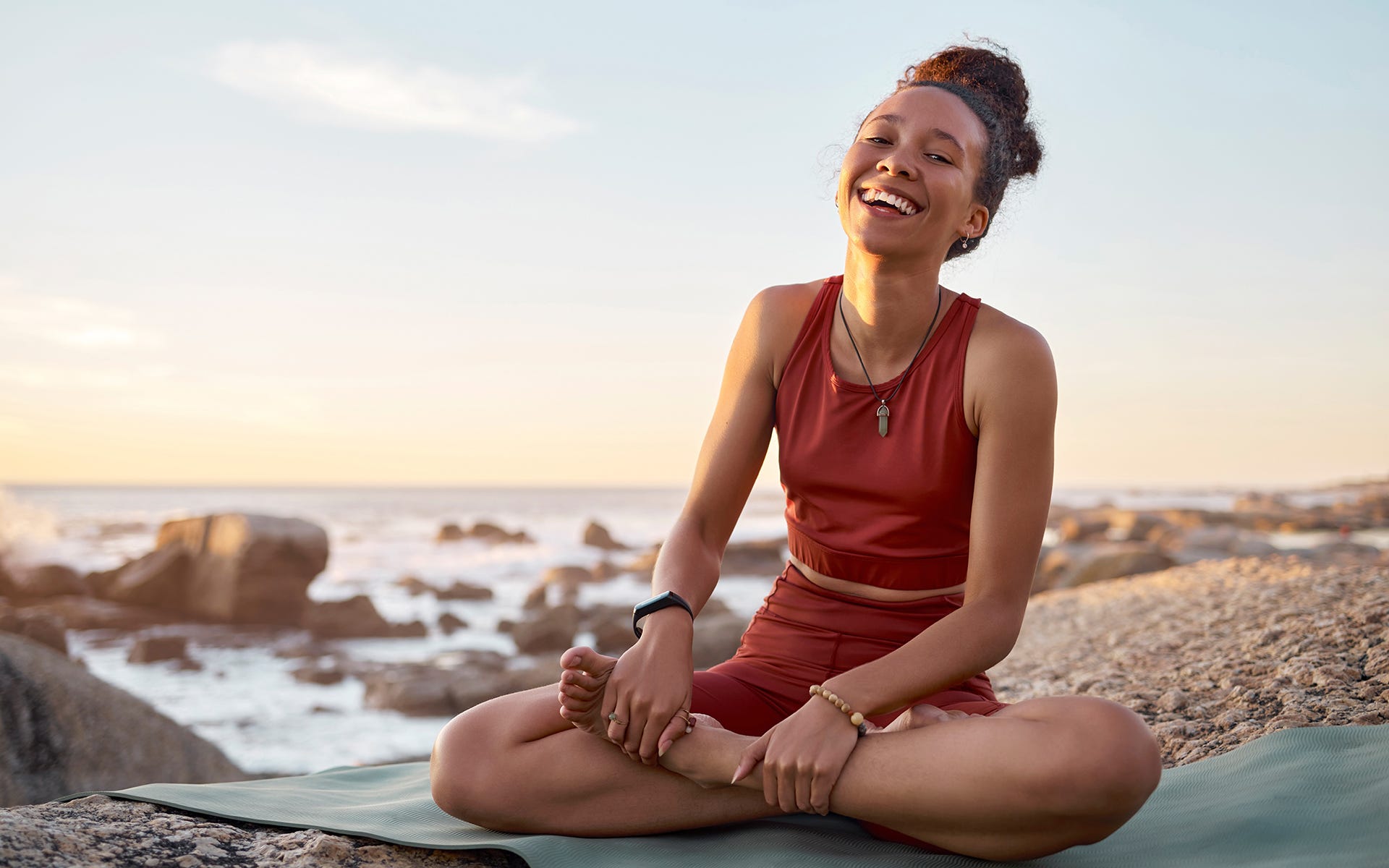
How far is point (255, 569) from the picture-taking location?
12.1 m

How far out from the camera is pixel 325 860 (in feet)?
6.82

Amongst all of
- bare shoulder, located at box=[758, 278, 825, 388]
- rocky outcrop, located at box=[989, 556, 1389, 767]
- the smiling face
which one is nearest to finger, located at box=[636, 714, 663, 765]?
bare shoulder, located at box=[758, 278, 825, 388]

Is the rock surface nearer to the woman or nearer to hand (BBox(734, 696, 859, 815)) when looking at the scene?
the woman

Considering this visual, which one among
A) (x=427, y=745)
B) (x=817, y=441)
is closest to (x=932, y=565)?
(x=817, y=441)

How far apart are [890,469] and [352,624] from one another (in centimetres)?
1077

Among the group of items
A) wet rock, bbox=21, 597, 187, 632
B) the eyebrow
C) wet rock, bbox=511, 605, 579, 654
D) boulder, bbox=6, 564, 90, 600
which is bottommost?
wet rock, bbox=21, 597, 187, 632

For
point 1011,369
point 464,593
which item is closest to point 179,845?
point 1011,369

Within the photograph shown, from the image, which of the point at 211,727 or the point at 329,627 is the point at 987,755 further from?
the point at 329,627

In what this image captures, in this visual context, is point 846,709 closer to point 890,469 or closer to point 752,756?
point 752,756

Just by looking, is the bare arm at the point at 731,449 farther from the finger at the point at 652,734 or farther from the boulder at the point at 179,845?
the boulder at the point at 179,845

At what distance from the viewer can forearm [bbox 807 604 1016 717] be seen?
2006mm

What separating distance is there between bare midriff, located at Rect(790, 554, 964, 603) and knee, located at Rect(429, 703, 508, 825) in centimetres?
87

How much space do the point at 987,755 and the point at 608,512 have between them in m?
44.8

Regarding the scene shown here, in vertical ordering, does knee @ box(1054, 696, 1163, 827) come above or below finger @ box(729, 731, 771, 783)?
above
